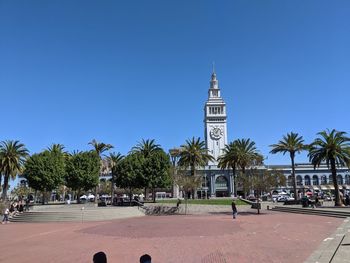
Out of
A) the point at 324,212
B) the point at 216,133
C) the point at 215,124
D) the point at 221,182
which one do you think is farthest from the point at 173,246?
the point at 215,124

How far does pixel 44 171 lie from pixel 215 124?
243 feet

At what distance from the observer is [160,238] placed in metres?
19.6

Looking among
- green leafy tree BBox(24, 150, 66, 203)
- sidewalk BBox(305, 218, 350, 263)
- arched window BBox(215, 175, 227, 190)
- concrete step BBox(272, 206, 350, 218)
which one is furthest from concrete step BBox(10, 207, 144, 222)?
arched window BBox(215, 175, 227, 190)

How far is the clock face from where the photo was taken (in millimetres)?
120625

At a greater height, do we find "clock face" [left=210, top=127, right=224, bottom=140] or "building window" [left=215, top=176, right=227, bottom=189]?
"clock face" [left=210, top=127, right=224, bottom=140]

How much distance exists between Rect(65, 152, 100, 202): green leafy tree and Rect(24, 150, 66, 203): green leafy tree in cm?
156

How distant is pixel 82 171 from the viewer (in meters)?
58.6

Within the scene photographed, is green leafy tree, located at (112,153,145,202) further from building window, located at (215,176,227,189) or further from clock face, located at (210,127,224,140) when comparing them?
clock face, located at (210,127,224,140)

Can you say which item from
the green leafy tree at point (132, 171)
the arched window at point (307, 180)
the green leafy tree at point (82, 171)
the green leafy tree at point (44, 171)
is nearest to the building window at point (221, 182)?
the arched window at point (307, 180)

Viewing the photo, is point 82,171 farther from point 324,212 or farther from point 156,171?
point 324,212

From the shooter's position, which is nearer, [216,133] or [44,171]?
[44,171]

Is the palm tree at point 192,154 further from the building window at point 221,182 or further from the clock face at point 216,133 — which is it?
the clock face at point 216,133

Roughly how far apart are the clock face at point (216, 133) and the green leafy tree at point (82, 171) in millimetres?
65768

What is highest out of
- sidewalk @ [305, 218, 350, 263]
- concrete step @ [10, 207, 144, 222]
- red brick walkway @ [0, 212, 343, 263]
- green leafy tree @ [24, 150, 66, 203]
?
green leafy tree @ [24, 150, 66, 203]
